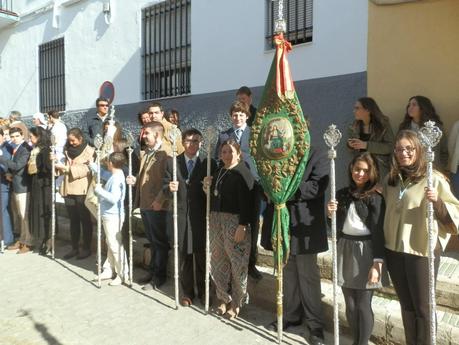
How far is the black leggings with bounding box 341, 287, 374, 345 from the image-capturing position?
3.27 m

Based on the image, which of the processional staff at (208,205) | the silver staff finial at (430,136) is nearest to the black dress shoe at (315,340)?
the processional staff at (208,205)

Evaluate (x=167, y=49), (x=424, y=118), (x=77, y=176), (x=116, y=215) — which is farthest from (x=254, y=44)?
(x=116, y=215)

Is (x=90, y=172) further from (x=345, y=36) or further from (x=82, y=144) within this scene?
(x=345, y=36)

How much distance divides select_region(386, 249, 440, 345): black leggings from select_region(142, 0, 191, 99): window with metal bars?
5.68m

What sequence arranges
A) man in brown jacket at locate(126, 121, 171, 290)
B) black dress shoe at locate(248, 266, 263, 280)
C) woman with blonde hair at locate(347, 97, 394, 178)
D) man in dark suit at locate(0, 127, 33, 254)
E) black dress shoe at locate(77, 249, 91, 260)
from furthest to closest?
man in dark suit at locate(0, 127, 33, 254) < black dress shoe at locate(77, 249, 91, 260) < man in brown jacket at locate(126, 121, 171, 290) < woman with blonde hair at locate(347, 97, 394, 178) < black dress shoe at locate(248, 266, 263, 280)

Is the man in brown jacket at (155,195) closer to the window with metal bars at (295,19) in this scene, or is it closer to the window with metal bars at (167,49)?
the window with metal bars at (295,19)

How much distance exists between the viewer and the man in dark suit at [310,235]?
363cm

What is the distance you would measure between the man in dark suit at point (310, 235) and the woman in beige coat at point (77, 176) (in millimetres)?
3102

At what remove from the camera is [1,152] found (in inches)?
263

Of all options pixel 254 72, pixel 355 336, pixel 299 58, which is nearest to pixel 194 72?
pixel 254 72

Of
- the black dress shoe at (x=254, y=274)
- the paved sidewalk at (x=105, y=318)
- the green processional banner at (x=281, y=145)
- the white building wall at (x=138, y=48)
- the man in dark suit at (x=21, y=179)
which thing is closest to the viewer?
the green processional banner at (x=281, y=145)

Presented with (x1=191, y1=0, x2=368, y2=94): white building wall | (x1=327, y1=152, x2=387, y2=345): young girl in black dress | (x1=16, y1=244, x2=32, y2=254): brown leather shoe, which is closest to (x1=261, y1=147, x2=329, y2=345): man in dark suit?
(x1=327, y1=152, x2=387, y2=345): young girl in black dress

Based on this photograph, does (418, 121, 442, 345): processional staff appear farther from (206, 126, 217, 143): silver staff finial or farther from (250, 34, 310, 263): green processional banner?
(206, 126, 217, 143): silver staff finial

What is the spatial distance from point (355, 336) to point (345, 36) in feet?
12.6
